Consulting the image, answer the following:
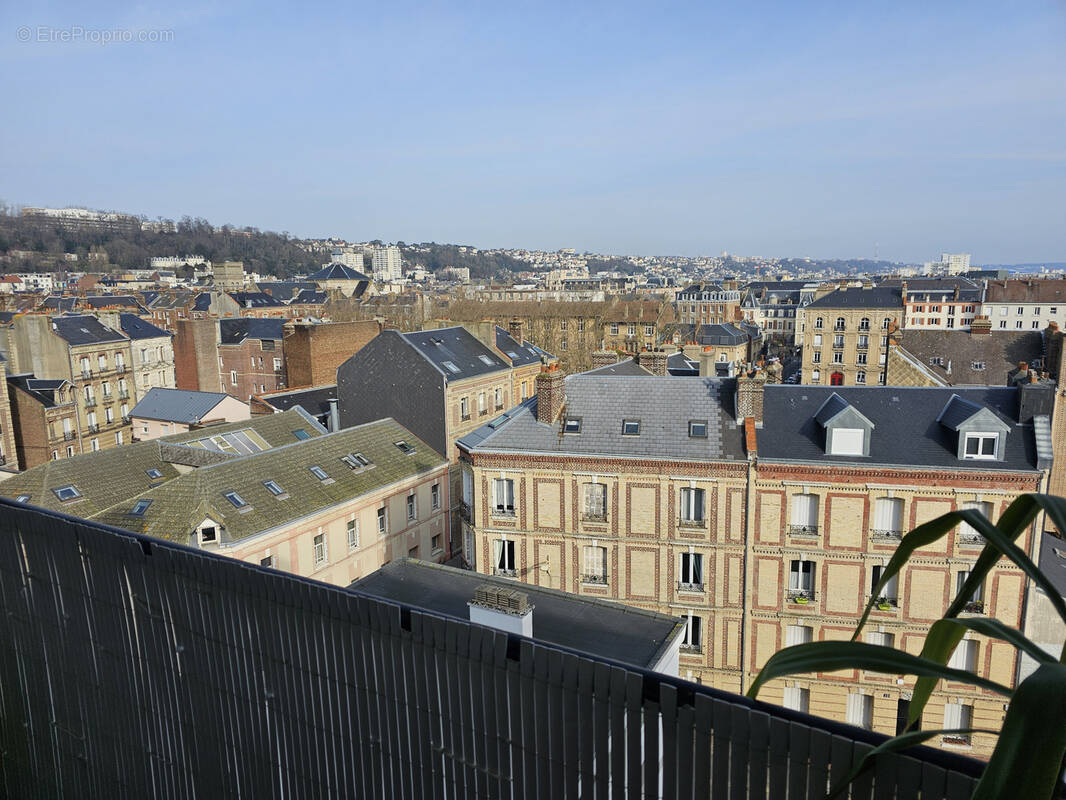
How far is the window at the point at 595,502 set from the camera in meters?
20.9

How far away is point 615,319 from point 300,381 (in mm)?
34808

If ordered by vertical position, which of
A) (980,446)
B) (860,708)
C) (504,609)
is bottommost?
(860,708)

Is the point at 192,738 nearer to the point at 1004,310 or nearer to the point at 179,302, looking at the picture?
the point at 179,302

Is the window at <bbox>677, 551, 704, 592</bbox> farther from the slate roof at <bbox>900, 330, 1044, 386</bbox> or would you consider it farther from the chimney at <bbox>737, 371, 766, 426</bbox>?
the slate roof at <bbox>900, 330, 1044, 386</bbox>

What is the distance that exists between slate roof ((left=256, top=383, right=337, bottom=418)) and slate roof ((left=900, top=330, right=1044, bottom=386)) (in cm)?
2900

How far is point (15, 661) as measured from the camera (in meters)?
9.54

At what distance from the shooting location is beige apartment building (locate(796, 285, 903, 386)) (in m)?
52.6

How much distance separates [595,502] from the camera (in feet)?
68.8

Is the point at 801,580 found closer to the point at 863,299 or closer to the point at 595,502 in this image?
the point at 595,502

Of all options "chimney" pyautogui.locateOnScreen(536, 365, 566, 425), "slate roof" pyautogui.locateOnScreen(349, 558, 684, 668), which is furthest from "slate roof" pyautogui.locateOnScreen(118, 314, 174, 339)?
"slate roof" pyautogui.locateOnScreen(349, 558, 684, 668)

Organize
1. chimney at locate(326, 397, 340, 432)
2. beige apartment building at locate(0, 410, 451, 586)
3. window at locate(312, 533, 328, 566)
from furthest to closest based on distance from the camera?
chimney at locate(326, 397, 340, 432)
window at locate(312, 533, 328, 566)
beige apartment building at locate(0, 410, 451, 586)

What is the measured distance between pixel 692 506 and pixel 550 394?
5.22 meters

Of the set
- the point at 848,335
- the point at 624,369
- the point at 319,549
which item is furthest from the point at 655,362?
the point at 848,335

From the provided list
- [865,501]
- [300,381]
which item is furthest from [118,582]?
[300,381]
